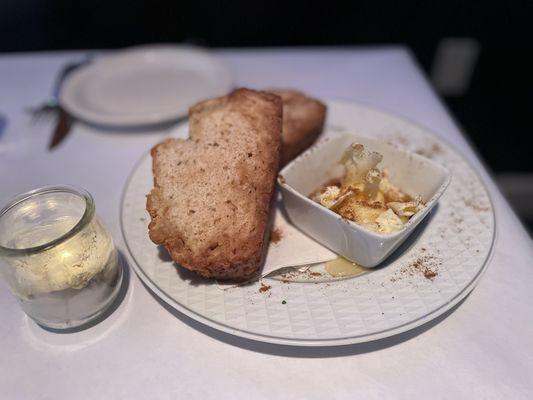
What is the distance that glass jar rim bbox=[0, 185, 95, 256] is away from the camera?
105cm

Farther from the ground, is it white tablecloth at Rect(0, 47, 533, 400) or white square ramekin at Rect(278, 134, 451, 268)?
white square ramekin at Rect(278, 134, 451, 268)

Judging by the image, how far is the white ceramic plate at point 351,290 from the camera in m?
1.12

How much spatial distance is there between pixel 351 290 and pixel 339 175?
579 mm

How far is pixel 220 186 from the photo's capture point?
136 centimetres

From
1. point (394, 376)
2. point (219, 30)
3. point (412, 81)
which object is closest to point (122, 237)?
point (394, 376)

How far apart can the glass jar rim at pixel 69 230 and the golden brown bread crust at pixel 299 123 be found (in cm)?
77

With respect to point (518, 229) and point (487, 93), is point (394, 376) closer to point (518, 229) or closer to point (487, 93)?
point (518, 229)

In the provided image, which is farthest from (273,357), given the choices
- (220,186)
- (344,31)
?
(344,31)

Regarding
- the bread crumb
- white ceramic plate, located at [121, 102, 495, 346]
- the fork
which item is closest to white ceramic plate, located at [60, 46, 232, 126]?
the fork

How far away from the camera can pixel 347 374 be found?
1.12 m

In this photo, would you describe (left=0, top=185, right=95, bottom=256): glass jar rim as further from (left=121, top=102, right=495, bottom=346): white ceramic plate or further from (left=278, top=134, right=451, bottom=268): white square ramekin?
(left=278, top=134, right=451, bottom=268): white square ramekin

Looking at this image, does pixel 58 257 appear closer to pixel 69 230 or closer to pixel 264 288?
pixel 69 230

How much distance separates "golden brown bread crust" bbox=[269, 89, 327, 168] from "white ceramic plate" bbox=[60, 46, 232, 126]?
48cm

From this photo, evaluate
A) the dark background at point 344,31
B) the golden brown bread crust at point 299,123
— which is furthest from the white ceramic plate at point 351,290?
the dark background at point 344,31
